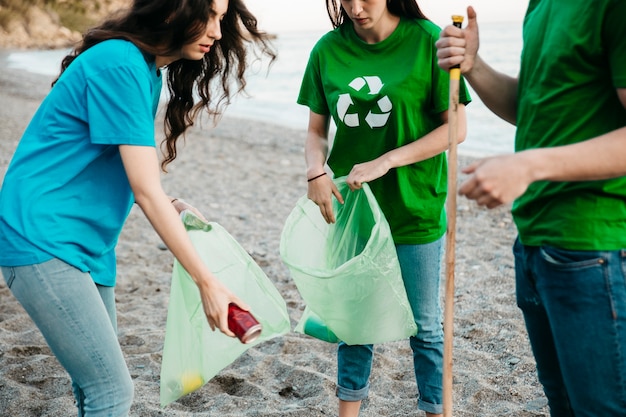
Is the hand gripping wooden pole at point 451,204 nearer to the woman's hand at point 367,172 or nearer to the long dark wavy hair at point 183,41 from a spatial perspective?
the woman's hand at point 367,172

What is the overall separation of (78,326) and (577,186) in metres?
1.28

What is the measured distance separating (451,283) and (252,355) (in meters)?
1.96

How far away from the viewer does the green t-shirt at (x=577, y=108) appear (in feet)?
4.65

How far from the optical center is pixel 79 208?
1.83m

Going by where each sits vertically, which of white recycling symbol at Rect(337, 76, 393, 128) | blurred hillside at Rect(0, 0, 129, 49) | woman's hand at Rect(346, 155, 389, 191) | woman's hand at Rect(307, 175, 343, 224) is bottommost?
blurred hillside at Rect(0, 0, 129, 49)

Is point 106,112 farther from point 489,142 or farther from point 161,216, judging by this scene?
point 489,142

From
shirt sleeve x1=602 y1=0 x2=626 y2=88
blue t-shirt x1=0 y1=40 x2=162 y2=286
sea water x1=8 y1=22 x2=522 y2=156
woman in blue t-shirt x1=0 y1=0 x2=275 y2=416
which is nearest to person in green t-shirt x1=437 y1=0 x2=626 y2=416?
shirt sleeve x1=602 y1=0 x2=626 y2=88

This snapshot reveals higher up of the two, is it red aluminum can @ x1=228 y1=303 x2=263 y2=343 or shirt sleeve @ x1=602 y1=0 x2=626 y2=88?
shirt sleeve @ x1=602 y1=0 x2=626 y2=88

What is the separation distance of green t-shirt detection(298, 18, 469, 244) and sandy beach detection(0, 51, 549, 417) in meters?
1.02

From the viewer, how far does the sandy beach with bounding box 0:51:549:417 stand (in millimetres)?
2977

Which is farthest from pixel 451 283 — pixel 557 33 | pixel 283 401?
pixel 283 401

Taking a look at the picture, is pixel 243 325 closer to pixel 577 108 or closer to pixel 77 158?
pixel 77 158

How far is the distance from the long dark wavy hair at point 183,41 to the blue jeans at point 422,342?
2.83 feet

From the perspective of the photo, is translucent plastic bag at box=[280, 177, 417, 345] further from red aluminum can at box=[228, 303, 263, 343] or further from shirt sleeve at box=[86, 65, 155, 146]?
shirt sleeve at box=[86, 65, 155, 146]
